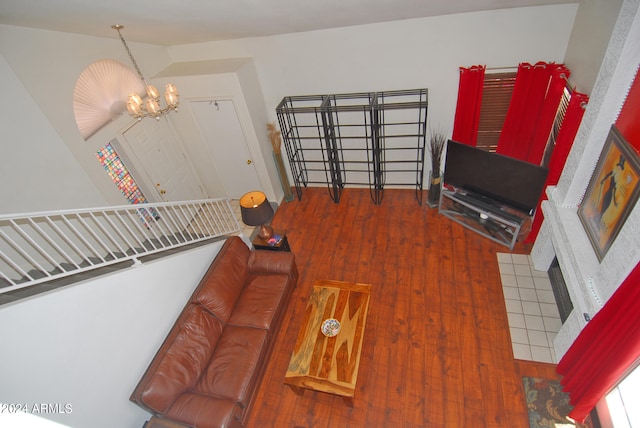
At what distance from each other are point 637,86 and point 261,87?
172 inches

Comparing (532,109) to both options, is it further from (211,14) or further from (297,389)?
(297,389)

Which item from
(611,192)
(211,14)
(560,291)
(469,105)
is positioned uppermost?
(211,14)

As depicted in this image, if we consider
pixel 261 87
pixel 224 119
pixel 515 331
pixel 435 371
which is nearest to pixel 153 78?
pixel 224 119

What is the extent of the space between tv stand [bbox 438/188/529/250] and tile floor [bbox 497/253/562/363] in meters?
0.33

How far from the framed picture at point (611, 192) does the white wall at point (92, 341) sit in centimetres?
379

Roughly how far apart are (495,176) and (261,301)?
322 centimetres

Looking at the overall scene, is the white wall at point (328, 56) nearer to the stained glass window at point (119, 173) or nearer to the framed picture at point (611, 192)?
the stained glass window at point (119, 173)

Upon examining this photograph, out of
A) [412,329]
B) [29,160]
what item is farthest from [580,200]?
[29,160]

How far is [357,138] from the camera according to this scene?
5.04 meters

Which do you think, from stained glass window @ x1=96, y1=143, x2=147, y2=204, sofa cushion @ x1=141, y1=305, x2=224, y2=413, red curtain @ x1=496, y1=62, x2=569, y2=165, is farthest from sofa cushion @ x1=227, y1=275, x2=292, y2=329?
red curtain @ x1=496, y1=62, x2=569, y2=165

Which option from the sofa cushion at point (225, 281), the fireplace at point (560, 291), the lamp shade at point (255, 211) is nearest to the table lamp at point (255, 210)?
the lamp shade at point (255, 211)

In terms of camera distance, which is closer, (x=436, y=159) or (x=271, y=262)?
(x=271, y=262)

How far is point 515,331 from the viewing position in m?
3.36

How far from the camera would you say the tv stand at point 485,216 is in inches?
160
